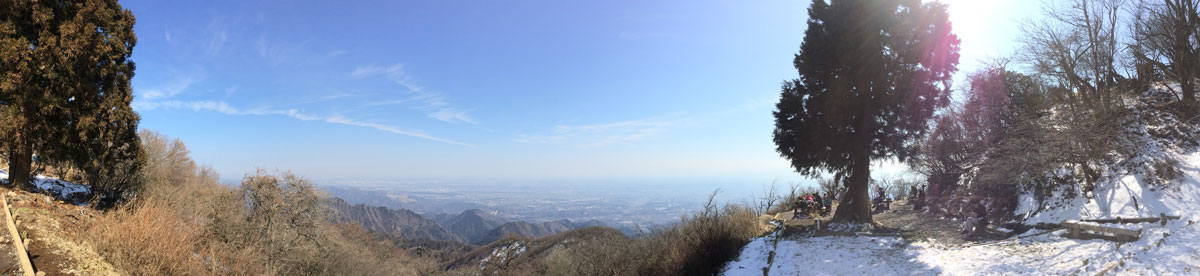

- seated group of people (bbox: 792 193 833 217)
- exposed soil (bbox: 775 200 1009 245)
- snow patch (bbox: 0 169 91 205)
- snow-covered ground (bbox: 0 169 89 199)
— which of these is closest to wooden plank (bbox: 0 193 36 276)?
snow patch (bbox: 0 169 91 205)

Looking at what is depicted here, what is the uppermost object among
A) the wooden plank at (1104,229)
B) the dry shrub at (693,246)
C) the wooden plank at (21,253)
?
the wooden plank at (1104,229)

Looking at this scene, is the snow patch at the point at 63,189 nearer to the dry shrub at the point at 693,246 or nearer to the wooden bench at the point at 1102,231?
the dry shrub at the point at 693,246

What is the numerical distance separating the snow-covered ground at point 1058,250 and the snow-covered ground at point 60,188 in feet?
60.6

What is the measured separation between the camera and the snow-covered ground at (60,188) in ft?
33.8

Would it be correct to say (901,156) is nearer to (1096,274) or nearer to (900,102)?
(900,102)

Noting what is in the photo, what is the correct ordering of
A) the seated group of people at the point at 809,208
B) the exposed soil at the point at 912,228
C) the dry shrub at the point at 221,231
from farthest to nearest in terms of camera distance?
1. the seated group of people at the point at 809,208
2. the exposed soil at the point at 912,228
3. the dry shrub at the point at 221,231

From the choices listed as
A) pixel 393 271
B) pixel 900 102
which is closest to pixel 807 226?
pixel 900 102

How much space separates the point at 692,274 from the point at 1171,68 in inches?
710

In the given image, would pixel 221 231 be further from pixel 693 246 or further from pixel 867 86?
pixel 867 86

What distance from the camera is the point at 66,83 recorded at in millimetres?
9750

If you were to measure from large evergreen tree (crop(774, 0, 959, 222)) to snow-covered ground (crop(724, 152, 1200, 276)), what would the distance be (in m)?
3.13

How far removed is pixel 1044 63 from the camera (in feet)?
55.2

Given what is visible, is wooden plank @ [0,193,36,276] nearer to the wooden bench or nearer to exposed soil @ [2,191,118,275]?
exposed soil @ [2,191,118,275]

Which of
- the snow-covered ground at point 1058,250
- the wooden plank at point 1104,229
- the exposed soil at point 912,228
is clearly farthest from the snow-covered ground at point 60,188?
the wooden plank at point 1104,229
